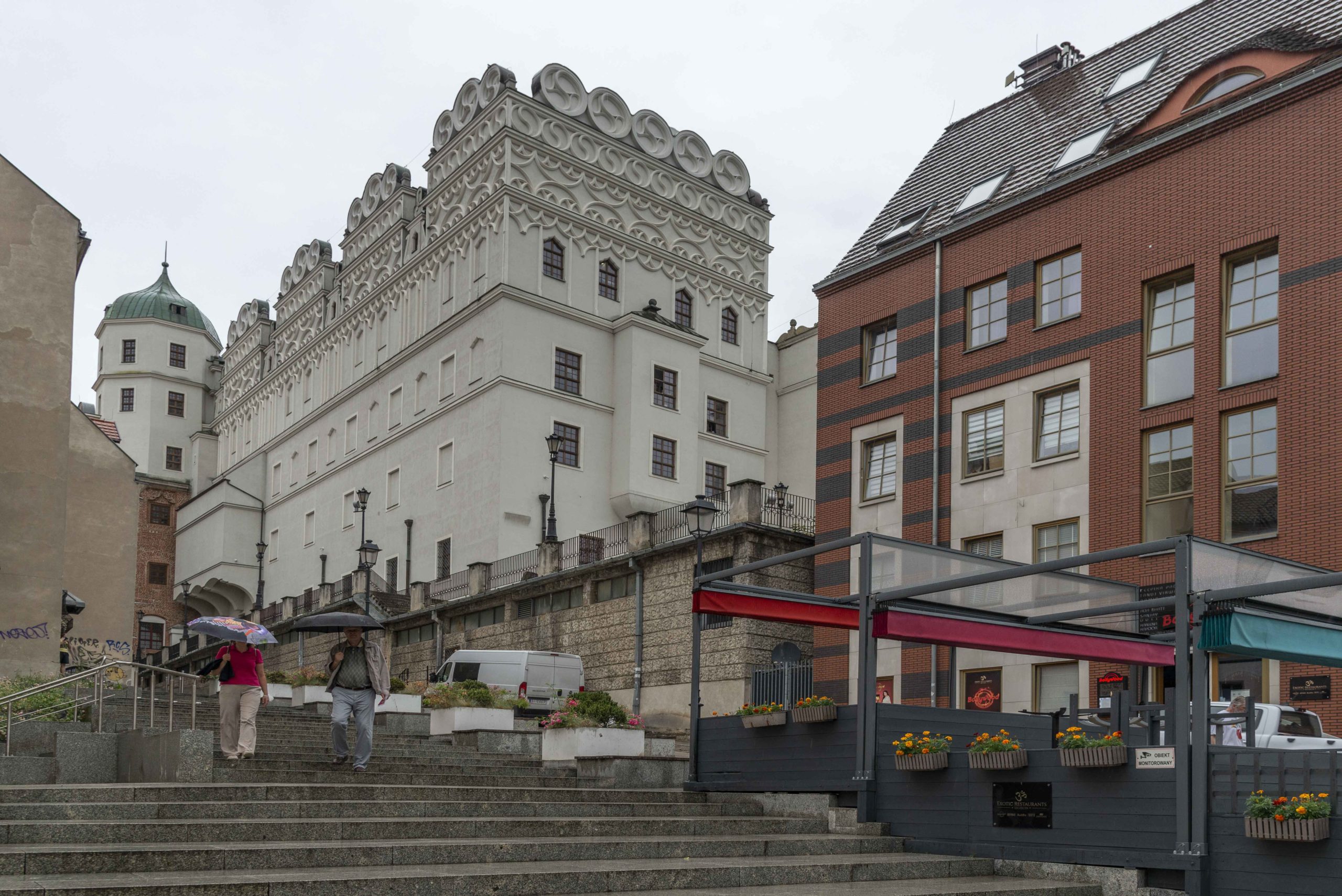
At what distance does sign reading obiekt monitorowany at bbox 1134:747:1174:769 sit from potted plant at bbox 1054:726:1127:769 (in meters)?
0.13

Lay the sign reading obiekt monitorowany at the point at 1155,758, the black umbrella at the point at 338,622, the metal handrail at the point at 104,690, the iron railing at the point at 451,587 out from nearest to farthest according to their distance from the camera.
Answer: the sign reading obiekt monitorowany at the point at 1155,758 < the metal handrail at the point at 104,690 < the black umbrella at the point at 338,622 < the iron railing at the point at 451,587

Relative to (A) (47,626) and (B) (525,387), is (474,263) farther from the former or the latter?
(A) (47,626)

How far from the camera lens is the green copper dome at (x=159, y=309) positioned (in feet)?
273

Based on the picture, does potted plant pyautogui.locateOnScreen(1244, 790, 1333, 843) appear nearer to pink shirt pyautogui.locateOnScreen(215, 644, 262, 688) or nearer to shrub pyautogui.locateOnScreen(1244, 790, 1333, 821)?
shrub pyautogui.locateOnScreen(1244, 790, 1333, 821)

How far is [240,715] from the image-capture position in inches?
586

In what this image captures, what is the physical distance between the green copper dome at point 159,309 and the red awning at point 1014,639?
7758 centimetres

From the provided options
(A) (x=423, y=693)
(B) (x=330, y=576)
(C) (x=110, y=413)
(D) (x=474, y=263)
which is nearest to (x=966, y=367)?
(A) (x=423, y=693)

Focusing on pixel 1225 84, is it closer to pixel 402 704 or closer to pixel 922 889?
pixel 402 704

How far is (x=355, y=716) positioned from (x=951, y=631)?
6.65 metres

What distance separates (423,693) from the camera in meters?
24.8

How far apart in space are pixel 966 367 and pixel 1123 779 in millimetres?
17215

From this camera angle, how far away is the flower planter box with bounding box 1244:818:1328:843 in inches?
381

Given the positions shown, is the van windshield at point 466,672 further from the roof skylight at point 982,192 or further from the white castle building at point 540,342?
the roof skylight at point 982,192

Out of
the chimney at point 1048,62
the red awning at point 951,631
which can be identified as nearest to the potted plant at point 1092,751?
the red awning at point 951,631
